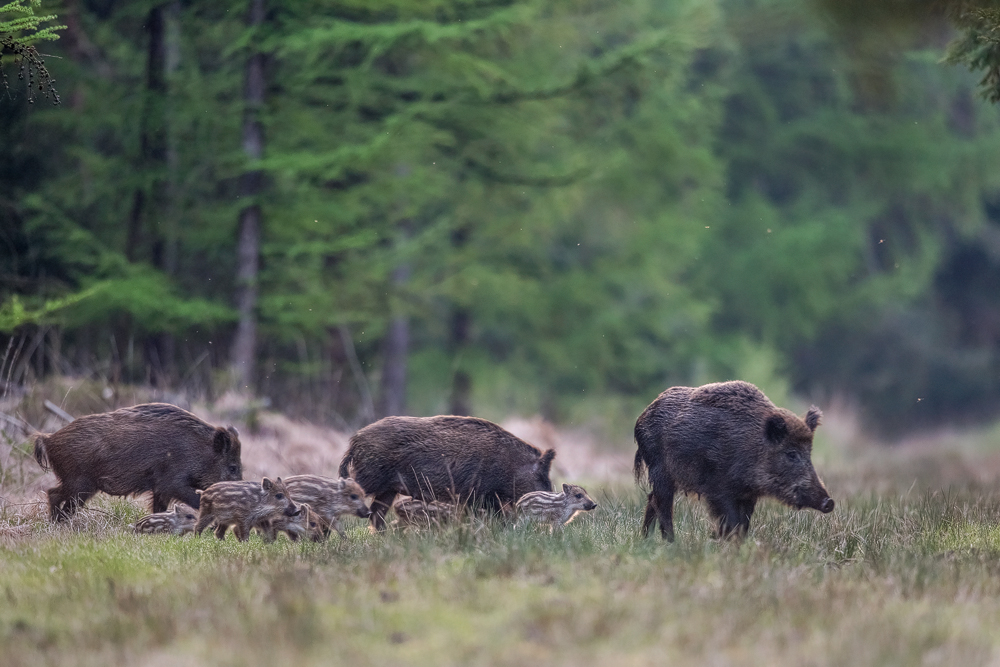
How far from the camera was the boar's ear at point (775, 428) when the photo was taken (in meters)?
8.15

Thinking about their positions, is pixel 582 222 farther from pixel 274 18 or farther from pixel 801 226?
pixel 274 18

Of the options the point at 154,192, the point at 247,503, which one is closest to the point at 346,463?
the point at 247,503

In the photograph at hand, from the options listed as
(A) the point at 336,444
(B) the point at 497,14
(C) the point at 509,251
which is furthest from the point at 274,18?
(C) the point at 509,251

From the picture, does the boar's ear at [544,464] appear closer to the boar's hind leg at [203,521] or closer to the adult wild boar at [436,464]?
the adult wild boar at [436,464]

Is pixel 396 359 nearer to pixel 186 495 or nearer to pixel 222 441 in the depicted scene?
pixel 222 441

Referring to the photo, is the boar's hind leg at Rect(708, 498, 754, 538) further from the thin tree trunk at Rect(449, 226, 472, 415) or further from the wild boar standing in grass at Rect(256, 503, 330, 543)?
the thin tree trunk at Rect(449, 226, 472, 415)

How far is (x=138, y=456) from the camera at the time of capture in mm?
8766

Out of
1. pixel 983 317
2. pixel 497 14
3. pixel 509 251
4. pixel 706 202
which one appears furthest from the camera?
pixel 983 317

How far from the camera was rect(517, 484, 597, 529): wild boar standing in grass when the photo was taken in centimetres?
849

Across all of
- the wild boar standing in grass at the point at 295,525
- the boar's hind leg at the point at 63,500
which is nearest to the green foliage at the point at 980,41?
the wild boar standing in grass at the point at 295,525

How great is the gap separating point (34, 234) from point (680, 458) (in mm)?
11046

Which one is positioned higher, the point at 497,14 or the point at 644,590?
the point at 497,14

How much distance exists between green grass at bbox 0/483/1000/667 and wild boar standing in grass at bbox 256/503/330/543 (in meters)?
0.23

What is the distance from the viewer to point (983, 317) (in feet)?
116
